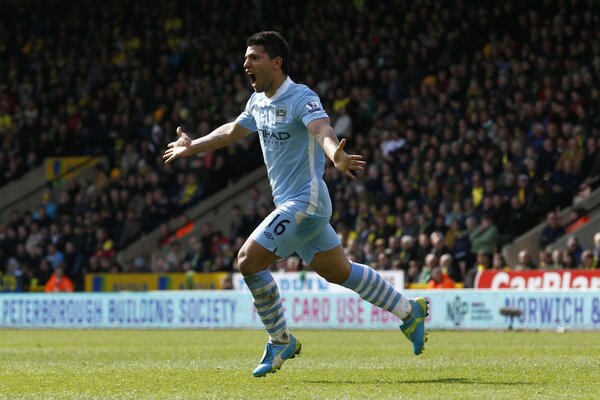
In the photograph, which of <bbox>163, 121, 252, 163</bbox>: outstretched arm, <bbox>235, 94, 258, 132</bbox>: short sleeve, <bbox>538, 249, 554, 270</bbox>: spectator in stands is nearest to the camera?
<bbox>235, 94, 258, 132</bbox>: short sleeve

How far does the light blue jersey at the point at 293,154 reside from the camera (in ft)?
28.9

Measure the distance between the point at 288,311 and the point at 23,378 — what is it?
41.6 feet

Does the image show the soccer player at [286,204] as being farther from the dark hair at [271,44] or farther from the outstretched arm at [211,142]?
the outstretched arm at [211,142]

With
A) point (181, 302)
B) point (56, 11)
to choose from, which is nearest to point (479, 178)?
point (181, 302)

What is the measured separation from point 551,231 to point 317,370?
43.2 ft

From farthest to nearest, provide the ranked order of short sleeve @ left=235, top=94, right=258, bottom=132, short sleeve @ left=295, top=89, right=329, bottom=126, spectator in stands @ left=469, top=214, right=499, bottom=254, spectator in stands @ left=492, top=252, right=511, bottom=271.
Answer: spectator in stands @ left=469, top=214, right=499, bottom=254 < spectator in stands @ left=492, top=252, right=511, bottom=271 < short sleeve @ left=235, top=94, right=258, bottom=132 < short sleeve @ left=295, top=89, right=329, bottom=126

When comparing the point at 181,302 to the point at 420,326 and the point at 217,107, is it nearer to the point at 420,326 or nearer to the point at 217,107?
the point at 217,107

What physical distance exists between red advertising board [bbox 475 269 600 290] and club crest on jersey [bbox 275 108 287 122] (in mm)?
12308

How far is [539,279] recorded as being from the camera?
20.8 metres

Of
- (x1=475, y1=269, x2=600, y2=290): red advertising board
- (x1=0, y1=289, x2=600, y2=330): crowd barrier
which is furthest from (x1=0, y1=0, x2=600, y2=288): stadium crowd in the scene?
(x1=0, y1=289, x2=600, y2=330): crowd barrier

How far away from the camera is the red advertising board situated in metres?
20.1

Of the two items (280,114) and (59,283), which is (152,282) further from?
(280,114)

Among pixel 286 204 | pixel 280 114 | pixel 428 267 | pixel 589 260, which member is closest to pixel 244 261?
pixel 286 204

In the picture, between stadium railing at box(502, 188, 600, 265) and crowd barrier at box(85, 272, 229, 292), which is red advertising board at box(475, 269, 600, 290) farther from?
crowd barrier at box(85, 272, 229, 292)
